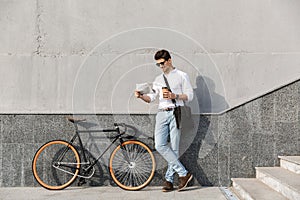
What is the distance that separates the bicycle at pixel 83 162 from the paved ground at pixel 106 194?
16cm

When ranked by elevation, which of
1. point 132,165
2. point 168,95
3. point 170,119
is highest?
point 168,95

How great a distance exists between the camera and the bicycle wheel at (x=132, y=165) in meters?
6.69

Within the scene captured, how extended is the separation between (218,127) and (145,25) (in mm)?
1995

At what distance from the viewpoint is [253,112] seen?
21.7 feet

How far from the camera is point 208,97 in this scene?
6.96m

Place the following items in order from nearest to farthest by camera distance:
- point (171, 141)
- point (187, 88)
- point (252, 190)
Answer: point (252, 190)
point (187, 88)
point (171, 141)

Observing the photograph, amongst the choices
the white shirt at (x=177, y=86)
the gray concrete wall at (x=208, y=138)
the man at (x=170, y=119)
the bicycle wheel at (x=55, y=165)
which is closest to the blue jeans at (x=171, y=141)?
the man at (x=170, y=119)

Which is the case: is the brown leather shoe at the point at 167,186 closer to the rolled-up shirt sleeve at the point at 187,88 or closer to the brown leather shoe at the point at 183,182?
the brown leather shoe at the point at 183,182

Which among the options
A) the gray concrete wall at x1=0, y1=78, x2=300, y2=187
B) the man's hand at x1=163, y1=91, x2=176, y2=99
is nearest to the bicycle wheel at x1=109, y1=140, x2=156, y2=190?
the gray concrete wall at x1=0, y1=78, x2=300, y2=187

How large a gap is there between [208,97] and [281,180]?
6.42 feet

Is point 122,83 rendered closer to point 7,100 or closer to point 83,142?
point 83,142

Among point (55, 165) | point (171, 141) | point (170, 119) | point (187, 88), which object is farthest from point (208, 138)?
point (55, 165)

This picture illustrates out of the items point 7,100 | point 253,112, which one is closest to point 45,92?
point 7,100

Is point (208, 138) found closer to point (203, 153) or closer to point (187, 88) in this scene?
point (203, 153)
